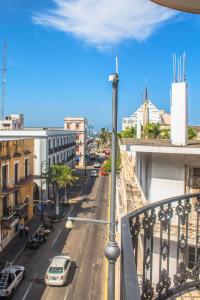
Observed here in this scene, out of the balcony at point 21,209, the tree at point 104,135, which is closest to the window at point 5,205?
the balcony at point 21,209

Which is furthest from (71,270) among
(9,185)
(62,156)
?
(62,156)

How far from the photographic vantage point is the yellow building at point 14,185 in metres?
27.5

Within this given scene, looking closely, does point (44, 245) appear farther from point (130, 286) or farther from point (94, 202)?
point (130, 286)

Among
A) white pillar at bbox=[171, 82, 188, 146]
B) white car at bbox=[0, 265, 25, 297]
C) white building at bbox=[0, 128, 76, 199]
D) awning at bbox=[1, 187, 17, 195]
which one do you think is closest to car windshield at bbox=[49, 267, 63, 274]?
white car at bbox=[0, 265, 25, 297]

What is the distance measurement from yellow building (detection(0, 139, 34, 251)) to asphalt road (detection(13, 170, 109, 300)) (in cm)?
289

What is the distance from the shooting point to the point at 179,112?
13.0 m

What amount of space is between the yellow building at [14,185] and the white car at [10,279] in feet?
19.8

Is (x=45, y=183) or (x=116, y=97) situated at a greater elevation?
(x=116, y=97)

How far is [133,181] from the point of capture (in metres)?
22.6

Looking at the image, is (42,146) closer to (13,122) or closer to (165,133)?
(165,133)

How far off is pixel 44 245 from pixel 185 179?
746 inches

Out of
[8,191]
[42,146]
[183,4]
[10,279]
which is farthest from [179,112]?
[42,146]

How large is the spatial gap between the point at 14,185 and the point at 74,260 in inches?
352

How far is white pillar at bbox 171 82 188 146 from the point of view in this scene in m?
12.8
